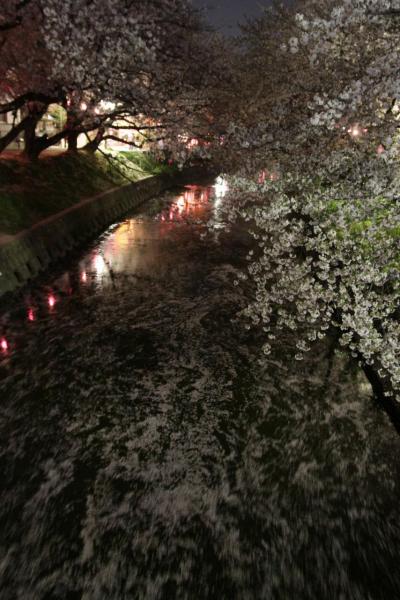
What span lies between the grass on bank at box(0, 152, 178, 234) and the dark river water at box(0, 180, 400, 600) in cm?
604

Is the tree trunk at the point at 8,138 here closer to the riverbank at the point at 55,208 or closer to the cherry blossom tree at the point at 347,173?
the riverbank at the point at 55,208

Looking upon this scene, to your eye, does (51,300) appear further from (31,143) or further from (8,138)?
(31,143)

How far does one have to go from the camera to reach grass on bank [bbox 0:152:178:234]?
58.3 feet

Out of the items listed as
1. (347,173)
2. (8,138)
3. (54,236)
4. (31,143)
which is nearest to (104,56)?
(8,138)

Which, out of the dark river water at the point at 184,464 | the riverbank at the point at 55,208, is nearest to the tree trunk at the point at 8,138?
the riverbank at the point at 55,208

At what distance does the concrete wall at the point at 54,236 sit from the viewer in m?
14.6

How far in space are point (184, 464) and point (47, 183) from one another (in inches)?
746

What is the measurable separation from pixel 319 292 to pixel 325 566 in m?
5.90

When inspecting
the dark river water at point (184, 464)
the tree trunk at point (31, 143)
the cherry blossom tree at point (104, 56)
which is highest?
the cherry blossom tree at point (104, 56)

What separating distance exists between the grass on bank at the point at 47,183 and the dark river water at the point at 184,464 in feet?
19.8

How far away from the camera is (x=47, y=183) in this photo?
22641 millimetres

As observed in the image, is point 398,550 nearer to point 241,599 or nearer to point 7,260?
point 241,599

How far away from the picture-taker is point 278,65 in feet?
72.2

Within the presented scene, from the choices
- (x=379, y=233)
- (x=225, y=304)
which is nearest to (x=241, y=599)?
(x=379, y=233)
